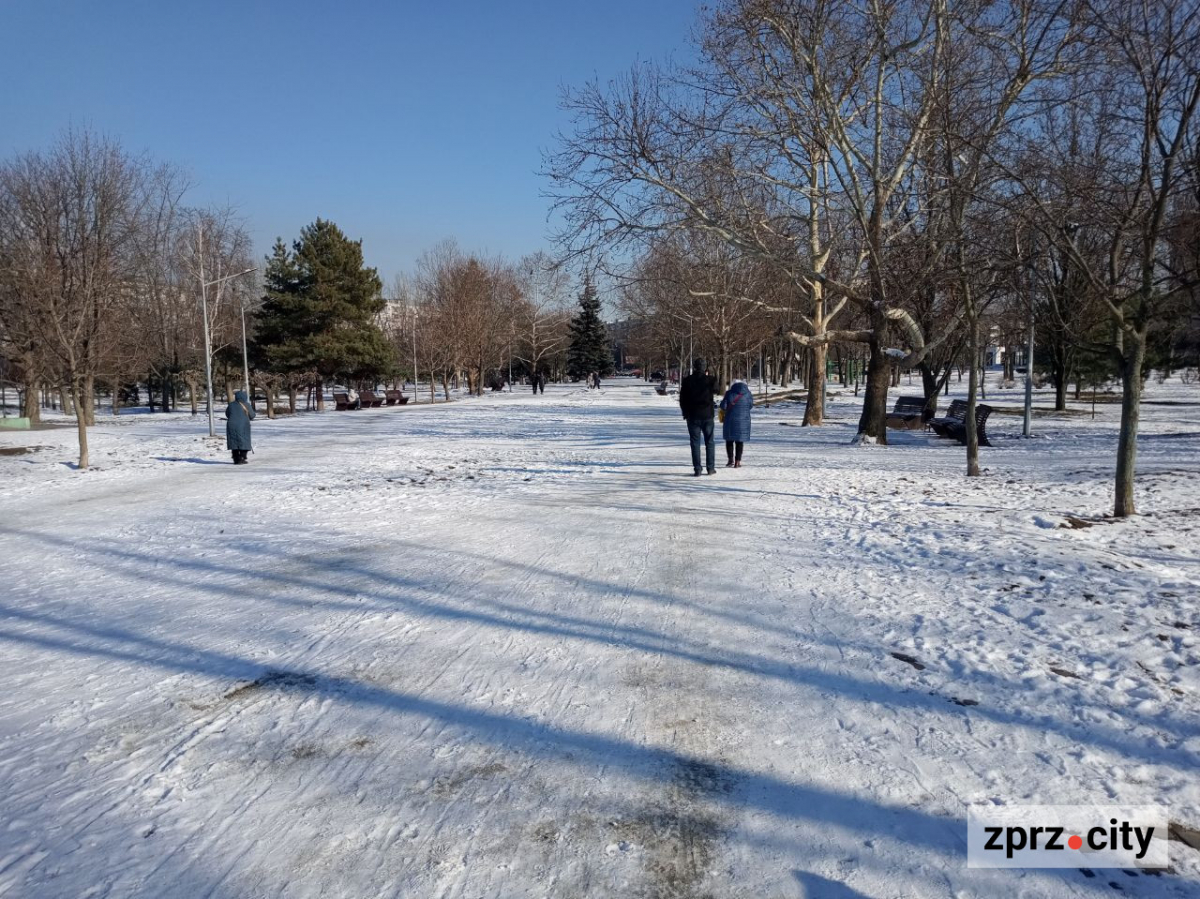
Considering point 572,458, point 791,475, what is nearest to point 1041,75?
point 791,475

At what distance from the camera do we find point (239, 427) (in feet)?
54.3

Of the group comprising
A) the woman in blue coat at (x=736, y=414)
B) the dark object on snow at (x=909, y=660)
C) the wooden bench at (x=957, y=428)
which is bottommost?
the dark object on snow at (x=909, y=660)

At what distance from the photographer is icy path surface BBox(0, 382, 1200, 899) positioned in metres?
2.86

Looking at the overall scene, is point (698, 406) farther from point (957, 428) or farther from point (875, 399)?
point (957, 428)

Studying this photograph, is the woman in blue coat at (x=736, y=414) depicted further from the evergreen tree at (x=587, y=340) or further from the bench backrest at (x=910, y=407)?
the evergreen tree at (x=587, y=340)

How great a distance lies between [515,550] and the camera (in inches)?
303

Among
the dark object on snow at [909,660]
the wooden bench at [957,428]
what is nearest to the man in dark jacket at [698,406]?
the dark object on snow at [909,660]

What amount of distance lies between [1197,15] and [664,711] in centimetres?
856

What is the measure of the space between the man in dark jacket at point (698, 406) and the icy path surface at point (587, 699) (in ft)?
10.8

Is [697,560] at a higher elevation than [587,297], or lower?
lower

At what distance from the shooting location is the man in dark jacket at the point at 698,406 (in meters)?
12.6

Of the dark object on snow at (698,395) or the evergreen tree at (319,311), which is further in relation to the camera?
the evergreen tree at (319,311)

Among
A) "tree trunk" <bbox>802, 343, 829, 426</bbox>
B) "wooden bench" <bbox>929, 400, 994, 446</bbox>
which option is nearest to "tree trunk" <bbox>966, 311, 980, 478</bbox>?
"wooden bench" <bbox>929, 400, 994, 446</bbox>

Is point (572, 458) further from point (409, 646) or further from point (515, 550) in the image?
point (409, 646)
